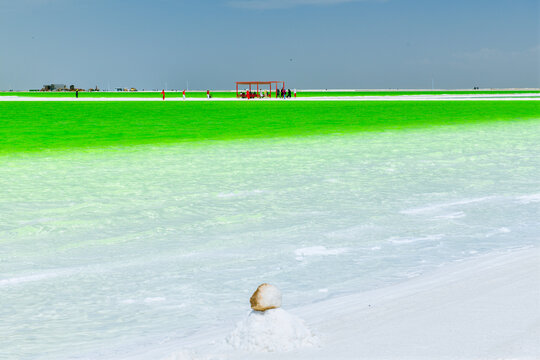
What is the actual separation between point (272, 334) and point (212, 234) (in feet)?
14.1

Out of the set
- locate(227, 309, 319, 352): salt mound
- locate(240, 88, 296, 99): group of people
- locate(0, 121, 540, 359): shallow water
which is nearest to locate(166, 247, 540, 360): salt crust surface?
locate(227, 309, 319, 352): salt mound

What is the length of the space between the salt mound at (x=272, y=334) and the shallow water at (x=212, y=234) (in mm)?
808

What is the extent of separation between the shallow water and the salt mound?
808 millimetres

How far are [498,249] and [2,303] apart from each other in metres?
4.72

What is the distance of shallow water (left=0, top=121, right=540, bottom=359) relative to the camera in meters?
5.24

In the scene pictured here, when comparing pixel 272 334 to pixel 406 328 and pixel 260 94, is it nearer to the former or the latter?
pixel 406 328

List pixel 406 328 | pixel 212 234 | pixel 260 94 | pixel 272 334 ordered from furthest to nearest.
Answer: pixel 260 94 → pixel 212 234 → pixel 406 328 → pixel 272 334

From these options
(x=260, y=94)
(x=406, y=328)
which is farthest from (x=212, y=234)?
(x=260, y=94)

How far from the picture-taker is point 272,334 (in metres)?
3.89

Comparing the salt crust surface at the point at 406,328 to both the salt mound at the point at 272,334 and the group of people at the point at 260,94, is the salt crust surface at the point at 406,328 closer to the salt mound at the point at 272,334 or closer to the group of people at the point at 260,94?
the salt mound at the point at 272,334

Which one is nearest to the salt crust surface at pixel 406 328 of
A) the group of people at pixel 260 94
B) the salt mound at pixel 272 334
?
the salt mound at pixel 272 334

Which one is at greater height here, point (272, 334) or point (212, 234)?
point (272, 334)

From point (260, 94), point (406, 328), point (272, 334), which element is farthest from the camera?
point (260, 94)

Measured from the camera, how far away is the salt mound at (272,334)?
3.87 meters
